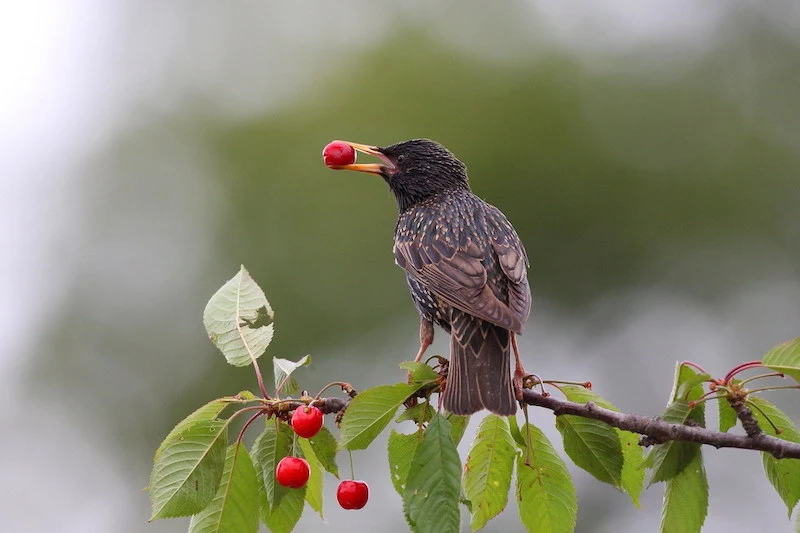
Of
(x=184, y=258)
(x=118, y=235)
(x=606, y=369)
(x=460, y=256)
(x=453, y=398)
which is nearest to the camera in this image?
(x=453, y=398)

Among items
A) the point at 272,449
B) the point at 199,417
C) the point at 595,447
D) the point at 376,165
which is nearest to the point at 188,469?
the point at 199,417

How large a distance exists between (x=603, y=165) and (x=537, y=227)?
3.99ft

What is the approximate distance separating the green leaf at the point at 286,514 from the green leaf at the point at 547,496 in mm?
614

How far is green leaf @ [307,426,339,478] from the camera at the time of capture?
9.64 ft

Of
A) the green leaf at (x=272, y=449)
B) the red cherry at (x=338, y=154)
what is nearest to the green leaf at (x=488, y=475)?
the green leaf at (x=272, y=449)

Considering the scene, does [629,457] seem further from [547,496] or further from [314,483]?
[314,483]

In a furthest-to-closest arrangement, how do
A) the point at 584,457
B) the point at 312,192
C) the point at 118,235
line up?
1. the point at 118,235
2. the point at 312,192
3. the point at 584,457

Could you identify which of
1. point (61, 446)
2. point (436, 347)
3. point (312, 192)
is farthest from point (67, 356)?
point (436, 347)

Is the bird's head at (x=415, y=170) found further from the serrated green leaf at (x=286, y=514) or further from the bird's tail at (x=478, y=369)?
the serrated green leaf at (x=286, y=514)

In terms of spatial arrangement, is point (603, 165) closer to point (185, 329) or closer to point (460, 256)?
point (185, 329)

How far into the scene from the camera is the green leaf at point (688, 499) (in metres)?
2.79

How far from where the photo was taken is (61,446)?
31.0ft

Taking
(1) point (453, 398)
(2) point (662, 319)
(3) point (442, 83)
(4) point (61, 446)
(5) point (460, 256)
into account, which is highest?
(3) point (442, 83)

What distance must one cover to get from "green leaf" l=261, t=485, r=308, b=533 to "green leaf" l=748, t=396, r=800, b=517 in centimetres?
127
